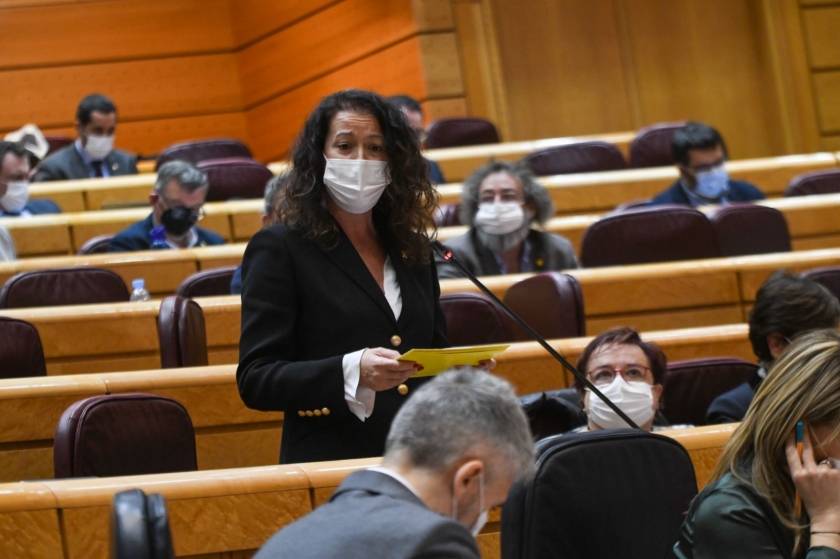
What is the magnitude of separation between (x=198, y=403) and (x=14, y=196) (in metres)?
2.04

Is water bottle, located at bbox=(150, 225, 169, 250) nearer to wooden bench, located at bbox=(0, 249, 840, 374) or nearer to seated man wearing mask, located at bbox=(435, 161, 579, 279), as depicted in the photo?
wooden bench, located at bbox=(0, 249, 840, 374)

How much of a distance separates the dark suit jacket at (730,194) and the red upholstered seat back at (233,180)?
1.46 m

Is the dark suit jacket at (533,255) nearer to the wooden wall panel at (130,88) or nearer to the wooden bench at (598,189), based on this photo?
the wooden bench at (598,189)

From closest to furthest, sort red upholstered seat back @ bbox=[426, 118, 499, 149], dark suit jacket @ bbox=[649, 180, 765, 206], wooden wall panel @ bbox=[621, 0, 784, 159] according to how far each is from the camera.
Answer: dark suit jacket @ bbox=[649, 180, 765, 206], red upholstered seat back @ bbox=[426, 118, 499, 149], wooden wall panel @ bbox=[621, 0, 784, 159]

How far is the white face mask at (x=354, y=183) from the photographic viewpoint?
5.07 ft

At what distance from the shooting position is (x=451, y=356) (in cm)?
130

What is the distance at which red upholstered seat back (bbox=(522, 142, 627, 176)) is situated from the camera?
4.68 meters

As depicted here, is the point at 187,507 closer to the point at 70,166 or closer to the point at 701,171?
the point at 701,171

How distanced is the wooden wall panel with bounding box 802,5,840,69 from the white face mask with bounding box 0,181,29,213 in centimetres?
385

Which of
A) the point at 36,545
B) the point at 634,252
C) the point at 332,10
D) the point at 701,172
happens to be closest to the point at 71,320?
the point at 36,545

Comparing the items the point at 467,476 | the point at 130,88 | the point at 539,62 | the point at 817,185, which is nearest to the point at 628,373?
the point at 467,476

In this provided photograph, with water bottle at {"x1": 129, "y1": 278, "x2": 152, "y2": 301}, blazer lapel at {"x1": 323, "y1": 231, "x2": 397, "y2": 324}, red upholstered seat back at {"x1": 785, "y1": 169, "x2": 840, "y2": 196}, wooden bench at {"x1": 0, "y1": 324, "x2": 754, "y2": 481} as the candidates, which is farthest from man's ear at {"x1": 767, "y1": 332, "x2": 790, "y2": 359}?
red upholstered seat back at {"x1": 785, "y1": 169, "x2": 840, "y2": 196}

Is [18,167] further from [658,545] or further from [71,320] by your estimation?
[658,545]

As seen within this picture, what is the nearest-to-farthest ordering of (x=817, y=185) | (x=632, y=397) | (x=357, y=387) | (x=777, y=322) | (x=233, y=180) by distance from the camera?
(x=357, y=387), (x=632, y=397), (x=777, y=322), (x=817, y=185), (x=233, y=180)
